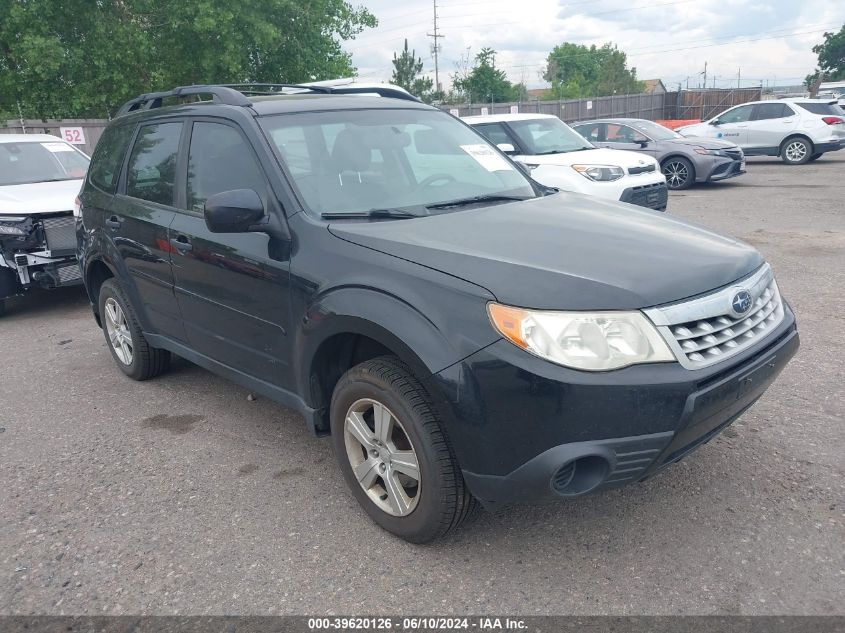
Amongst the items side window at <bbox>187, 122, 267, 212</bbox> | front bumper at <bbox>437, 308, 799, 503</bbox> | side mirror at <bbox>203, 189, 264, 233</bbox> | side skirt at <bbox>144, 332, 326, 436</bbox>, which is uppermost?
side window at <bbox>187, 122, 267, 212</bbox>

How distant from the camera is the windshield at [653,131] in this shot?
14.6 meters

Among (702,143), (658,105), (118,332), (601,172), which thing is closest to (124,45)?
(601,172)

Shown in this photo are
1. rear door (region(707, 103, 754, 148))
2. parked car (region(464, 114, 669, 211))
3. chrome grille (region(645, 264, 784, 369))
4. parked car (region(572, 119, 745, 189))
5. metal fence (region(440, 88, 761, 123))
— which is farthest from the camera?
metal fence (region(440, 88, 761, 123))

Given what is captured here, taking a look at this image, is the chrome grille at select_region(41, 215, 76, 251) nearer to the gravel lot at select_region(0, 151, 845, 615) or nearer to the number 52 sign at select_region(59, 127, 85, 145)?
the gravel lot at select_region(0, 151, 845, 615)

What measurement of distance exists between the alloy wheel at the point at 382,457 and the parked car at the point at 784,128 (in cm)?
1699

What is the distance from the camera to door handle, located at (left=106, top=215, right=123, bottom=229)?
458 cm

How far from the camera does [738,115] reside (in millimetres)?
18578

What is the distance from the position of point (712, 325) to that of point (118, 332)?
13.5 ft

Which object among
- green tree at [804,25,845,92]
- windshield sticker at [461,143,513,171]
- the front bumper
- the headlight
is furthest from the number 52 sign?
green tree at [804,25,845,92]

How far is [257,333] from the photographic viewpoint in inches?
138

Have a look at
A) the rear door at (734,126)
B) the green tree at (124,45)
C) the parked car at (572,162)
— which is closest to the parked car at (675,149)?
the parked car at (572,162)

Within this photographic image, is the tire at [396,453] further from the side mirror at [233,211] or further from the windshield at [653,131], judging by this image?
the windshield at [653,131]

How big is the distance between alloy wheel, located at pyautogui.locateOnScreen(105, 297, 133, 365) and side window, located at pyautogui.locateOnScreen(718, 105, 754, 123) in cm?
1764

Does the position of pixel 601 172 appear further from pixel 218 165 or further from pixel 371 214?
pixel 371 214
